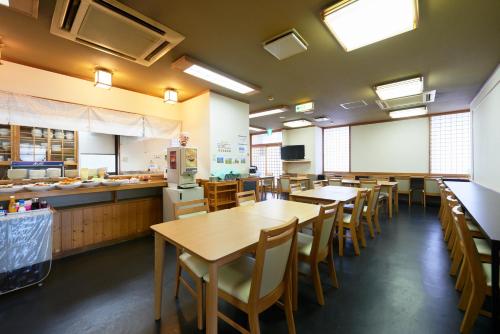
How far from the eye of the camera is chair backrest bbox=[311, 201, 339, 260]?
1.72 meters

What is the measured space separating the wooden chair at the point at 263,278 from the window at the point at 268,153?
8.11 meters

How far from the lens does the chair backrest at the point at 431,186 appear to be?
5568 mm

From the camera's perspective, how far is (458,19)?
6.75 ft

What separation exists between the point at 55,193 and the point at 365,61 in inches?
178

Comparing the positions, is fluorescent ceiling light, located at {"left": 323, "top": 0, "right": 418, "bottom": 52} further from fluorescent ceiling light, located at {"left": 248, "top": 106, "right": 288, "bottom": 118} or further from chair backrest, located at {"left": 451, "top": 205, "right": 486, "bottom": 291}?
fluorescent ceiling light, located at {"left": 248, "top": 106, "right": 288, "bottom": 118}

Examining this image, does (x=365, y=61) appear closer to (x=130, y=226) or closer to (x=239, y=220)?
(x=239, y=220)

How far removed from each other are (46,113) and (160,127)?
5.79 ft

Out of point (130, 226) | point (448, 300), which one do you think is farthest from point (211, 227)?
point (130, 226)

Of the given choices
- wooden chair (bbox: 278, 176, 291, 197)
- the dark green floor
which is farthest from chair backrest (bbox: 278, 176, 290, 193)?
the dark green floor

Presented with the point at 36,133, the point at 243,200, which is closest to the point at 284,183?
the point at 243,200

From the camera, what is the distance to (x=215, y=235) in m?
1.50

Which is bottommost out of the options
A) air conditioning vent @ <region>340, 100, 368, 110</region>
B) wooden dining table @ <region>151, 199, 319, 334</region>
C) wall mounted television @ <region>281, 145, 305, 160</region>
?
wooden dining table @ <region>151, 199, 319, 334</region>

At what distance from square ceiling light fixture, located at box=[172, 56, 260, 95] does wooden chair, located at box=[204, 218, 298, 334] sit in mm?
2555

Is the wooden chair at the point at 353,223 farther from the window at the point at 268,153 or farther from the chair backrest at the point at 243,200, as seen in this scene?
the window at the point at 268,153
